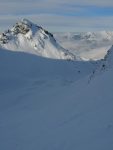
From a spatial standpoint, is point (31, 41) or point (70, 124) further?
point (31, 41)

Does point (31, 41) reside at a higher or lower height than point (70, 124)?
lower

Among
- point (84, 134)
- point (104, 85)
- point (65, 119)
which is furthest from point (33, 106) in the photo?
point (84, 134)

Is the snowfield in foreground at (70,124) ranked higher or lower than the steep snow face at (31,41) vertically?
higher

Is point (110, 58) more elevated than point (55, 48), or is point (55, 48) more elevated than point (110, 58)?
point (110, 58)

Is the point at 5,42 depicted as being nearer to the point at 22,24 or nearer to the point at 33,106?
the point at 22,24

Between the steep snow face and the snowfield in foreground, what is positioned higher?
the snowfield in foreground

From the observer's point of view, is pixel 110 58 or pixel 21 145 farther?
pixel 110 58

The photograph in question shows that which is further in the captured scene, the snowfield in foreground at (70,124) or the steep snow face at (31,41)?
the steep snow face at (31,41)

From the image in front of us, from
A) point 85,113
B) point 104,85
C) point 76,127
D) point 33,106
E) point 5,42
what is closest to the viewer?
point 76,127
